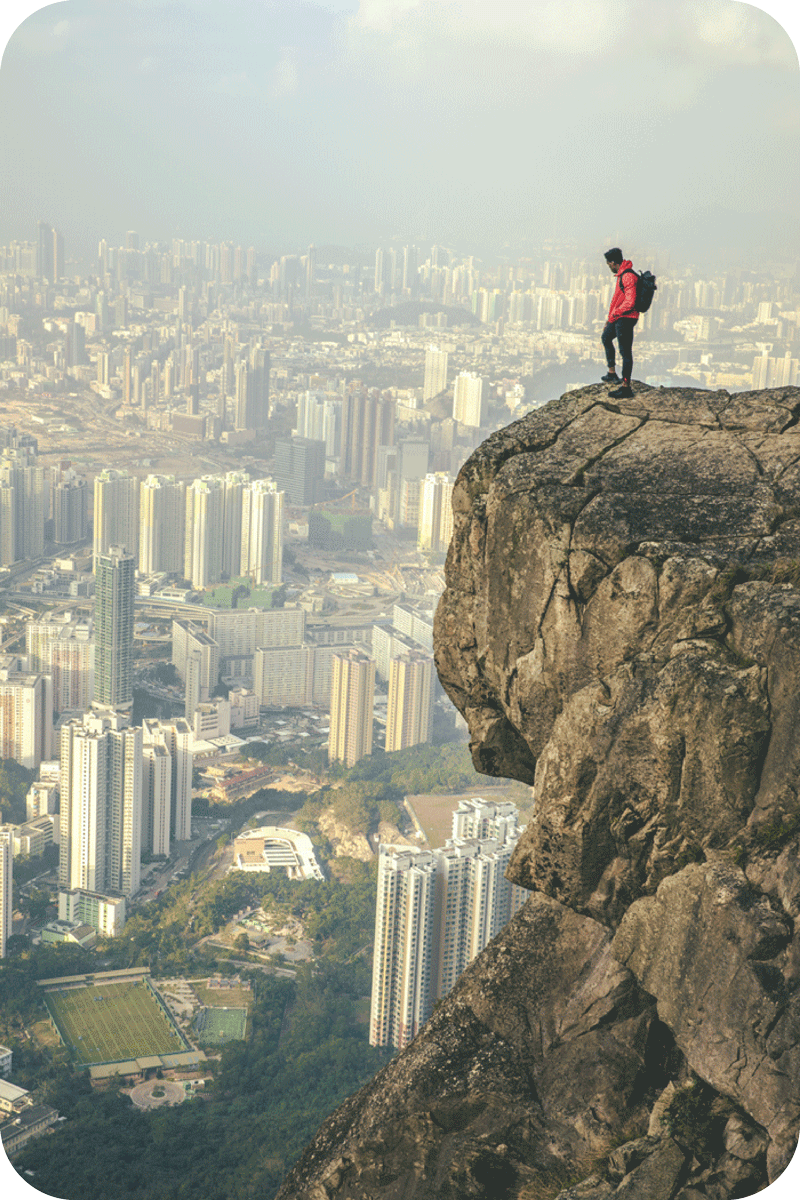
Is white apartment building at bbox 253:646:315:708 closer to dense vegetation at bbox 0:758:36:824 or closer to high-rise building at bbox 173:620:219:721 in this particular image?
high-rise building at bbox 173:620:219:721

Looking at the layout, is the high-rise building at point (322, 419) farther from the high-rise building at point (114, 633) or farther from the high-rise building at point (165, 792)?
the high-rise building at point (165, 792)

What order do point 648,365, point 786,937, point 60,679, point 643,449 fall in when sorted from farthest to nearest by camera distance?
point 60,679 → point 648,365 → point 643,449 → point 786,937

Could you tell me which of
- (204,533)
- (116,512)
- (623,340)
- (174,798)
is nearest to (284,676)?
(174,798)

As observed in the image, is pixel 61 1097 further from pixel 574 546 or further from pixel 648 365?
pixel 648 365

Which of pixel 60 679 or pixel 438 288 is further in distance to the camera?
pixel 438 288

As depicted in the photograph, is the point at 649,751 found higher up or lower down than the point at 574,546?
lower down

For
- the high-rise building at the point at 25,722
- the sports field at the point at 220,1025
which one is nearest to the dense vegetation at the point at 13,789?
the high-rise building at the point at 25,722

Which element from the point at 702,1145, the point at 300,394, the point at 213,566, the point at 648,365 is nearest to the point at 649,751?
the point at 702,1145

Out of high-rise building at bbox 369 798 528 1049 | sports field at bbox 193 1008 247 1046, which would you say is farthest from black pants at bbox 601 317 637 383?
sports field at bbox 193 1008 247 1046

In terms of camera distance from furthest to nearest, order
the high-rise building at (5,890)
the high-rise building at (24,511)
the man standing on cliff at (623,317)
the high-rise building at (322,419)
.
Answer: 1. the high-rise building at (322,419)
2. the high-rise building at (24,511)
3. the high-rise building at (5,890)
4. the man standing on cliff at (623,317)
